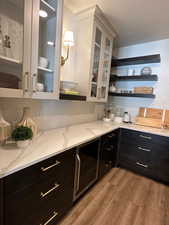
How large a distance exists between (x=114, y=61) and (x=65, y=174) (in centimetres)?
255

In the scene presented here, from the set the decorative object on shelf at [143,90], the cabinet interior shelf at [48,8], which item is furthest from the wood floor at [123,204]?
the cabinet interior shelf at [48,8]

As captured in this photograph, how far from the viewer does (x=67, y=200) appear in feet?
4.48

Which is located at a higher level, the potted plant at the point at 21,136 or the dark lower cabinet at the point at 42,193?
the potted plant at the point at 21,136

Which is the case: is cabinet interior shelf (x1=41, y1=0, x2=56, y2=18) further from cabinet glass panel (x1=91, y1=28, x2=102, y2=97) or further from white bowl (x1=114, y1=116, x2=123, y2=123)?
white bowl (x1=114, y1=116, x2=123, y2=123)

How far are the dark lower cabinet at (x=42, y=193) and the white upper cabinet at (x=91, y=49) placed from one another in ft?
3.66

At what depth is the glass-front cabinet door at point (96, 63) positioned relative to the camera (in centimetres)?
197

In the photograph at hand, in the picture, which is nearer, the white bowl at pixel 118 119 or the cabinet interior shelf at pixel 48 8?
the cabinet interior shelf at pixel 48 8

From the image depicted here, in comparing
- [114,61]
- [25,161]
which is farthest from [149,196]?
[114,61]

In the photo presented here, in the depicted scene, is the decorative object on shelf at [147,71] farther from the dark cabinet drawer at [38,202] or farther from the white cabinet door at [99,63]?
the dark cabinet drawer at [38,202]

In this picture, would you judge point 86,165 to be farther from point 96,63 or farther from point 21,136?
point 96,63

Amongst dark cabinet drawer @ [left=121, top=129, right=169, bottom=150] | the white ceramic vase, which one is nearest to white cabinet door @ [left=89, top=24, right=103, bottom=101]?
dark cabinet drawer @ [left=121, top=129, right=169, bottom=150]

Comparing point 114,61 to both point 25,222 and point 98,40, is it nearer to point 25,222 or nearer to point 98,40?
point 98,40

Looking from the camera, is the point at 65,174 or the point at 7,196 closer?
the point at 7,196

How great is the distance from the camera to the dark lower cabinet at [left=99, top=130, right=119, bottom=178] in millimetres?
1981
